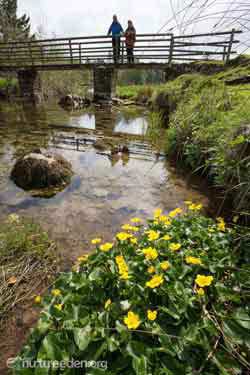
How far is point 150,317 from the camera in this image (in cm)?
99

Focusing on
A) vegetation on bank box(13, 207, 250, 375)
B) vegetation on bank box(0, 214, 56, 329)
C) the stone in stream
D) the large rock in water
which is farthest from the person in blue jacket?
vegetation on bank box(13, 207, 250, 375)

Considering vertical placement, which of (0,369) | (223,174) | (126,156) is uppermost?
(223,174)

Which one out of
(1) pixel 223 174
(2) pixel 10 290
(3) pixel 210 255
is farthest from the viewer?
(1) pixel 223 174

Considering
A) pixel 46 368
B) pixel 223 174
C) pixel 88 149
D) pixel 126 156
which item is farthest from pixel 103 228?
pixel 88 149

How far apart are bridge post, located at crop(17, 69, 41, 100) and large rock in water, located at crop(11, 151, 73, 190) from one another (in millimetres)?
13683

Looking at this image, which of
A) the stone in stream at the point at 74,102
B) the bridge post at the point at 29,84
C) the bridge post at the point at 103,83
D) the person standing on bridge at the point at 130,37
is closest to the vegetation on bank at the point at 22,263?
the person standing on bridge at the point at 130,37

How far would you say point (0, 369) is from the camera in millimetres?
1339

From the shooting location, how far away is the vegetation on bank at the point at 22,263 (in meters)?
1.78

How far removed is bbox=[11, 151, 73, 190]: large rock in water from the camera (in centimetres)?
373

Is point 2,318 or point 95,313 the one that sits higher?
point 95,313

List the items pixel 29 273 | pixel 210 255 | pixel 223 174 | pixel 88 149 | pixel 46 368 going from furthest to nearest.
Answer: pixel 88 149
pixel 223 174
pixel 29 273
pixel 210 255
pixel 46 368

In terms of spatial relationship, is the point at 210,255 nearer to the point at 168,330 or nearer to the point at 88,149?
the point at 168,330

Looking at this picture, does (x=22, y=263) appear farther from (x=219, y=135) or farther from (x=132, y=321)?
(x=219, y=135)

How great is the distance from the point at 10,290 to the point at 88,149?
4.30 m
